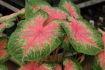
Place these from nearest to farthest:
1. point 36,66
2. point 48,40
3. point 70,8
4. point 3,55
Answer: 1. point 48,40
2. point 36,66
3. point 3,55
4. point 70,8

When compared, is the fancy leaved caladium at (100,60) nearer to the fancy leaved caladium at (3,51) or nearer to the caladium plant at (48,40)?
the caladium plant at (48,40)

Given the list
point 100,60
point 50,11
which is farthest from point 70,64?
point 50,11

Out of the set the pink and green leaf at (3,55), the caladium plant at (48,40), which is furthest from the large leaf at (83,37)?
the pink and green leaf at (3,55)

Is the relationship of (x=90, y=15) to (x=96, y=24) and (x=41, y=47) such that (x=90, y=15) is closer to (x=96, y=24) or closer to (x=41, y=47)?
(x=96, y=24)

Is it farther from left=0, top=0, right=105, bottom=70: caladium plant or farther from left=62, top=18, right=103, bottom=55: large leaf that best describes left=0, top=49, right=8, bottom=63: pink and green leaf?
left=62, top=18, right=103, bottom=55: large leaf

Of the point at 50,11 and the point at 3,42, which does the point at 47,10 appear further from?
the point at 3,42

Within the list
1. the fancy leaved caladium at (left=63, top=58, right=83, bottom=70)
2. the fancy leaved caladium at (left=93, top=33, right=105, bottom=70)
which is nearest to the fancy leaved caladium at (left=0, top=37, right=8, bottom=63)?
the fancy leaved caladium at (left=63, top=58, right=83, bottom=70)
